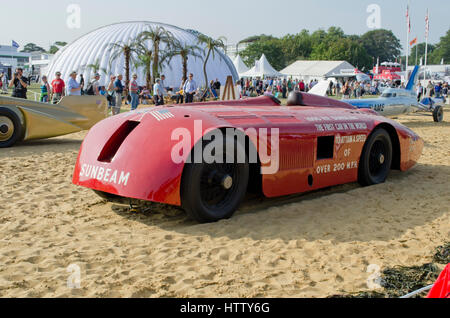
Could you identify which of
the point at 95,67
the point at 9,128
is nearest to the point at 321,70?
the point at 95,67

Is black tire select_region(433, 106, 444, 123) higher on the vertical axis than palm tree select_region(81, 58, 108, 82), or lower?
lower

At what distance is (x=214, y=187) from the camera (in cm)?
462

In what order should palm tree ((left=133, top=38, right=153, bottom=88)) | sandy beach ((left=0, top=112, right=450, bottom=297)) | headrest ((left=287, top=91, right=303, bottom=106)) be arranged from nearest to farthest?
sandy beach ((left=0, top=112, right=450, bottom=297)), headrest ((left=287, top=91, right=303, bottom=106)), palm tree ((left=133, top=38, right=153, bottom=88))

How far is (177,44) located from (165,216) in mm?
31514

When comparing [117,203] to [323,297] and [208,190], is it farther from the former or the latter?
[323,297]

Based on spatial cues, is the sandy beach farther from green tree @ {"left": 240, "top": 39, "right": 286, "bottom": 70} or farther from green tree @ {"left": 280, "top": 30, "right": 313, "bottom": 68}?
green tree @ {"left": 280, "top": 30, "right": 313, "bottom": 68}

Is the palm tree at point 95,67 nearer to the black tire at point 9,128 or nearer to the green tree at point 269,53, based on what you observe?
the black tire at point 9,128

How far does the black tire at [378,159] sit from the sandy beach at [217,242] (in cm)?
18

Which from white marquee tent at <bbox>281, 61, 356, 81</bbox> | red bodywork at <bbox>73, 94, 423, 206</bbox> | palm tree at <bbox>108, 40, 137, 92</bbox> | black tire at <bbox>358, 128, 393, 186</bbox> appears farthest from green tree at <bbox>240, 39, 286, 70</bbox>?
red bodywork at <bbox>73, 94, 423, 206</bbox>

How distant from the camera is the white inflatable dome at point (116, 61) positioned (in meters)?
36.2

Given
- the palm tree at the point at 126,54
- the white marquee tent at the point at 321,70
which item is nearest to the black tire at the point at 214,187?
the palm tree at the point at 126,54

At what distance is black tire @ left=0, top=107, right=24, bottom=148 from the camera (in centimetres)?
905

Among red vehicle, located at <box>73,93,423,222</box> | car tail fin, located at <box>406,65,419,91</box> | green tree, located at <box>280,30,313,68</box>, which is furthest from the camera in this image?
green tree, located at <box>280,30,313,68</box>

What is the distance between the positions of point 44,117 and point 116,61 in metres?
28.5
